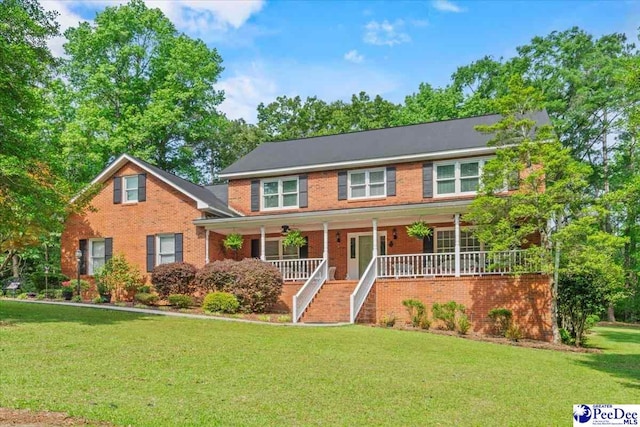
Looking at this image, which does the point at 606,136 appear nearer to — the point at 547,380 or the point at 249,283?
the point at 249,283

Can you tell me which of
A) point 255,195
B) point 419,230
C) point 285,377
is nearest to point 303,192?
point 255,195

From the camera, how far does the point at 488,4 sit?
47.1 feet

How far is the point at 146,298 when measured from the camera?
816 inches

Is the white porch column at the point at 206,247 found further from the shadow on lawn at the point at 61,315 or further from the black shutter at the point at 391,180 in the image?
the black shutter at the point at 391,180

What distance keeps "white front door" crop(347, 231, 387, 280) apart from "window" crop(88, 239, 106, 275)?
425 inches

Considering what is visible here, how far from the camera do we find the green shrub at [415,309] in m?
17.4

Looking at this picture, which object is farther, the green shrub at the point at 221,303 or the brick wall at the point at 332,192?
the brick wall at the point at 332,192

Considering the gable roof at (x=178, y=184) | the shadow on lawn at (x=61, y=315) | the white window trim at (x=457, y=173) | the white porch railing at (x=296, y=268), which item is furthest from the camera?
the gable roof at (x=178, y=184)

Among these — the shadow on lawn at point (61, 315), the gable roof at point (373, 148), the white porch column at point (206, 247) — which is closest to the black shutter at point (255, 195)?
the gable roof at point (373, 148)

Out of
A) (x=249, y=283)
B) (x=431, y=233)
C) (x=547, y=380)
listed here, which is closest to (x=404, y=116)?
(x=431, y=233)

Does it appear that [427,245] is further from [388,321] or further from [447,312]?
[388,321]

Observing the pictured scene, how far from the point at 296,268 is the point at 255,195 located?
4557 millimetres

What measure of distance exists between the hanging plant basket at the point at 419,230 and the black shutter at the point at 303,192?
5223mm

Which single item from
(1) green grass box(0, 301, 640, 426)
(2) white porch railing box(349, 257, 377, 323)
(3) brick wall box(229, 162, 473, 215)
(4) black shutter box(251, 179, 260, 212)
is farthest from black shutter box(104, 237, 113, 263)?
(2) white porch railing box(349, 257, 377, 323)
